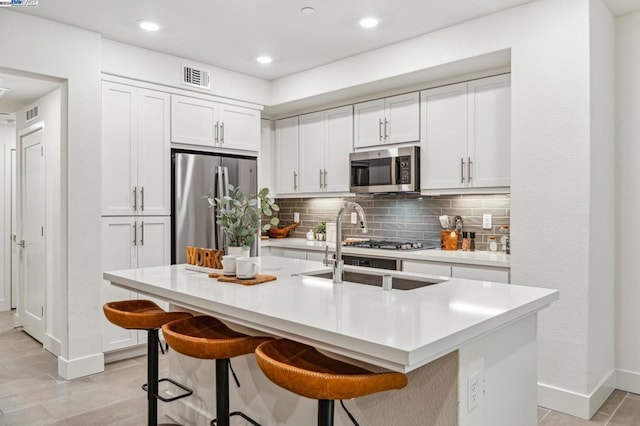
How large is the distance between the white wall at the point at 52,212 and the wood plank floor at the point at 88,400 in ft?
0.86

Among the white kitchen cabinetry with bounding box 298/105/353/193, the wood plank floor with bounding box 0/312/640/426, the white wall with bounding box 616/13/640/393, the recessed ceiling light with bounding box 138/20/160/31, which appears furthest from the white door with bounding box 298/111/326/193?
the white wall with bounding box 616/13/640/393

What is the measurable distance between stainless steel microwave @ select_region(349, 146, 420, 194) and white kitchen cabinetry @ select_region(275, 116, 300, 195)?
0.91 m

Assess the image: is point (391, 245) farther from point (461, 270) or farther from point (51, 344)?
point (51, 344)

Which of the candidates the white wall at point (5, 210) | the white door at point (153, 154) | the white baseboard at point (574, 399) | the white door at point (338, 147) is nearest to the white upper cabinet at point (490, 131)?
the white door at point (338, 147)

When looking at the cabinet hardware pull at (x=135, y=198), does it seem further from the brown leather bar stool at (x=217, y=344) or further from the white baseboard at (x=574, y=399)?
the white baseboard at (x=574, y=399)

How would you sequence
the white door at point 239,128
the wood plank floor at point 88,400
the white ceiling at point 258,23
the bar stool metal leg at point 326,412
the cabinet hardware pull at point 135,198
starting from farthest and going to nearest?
1. the white door at point 239,128
2. the cabinet hardware pull at point 135,198
3. the white ceiling at point 258,23
4. the wood plank floor at point 88,400
5. the bar stool metal leg at point 326,412

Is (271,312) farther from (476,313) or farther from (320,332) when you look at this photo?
(476,313)

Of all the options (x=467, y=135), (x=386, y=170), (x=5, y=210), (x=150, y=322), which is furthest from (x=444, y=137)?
(x=5, y=210)

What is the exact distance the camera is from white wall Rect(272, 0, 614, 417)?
2.93 metres

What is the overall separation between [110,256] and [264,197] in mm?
2126

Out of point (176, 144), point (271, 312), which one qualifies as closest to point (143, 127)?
point (176, 144)

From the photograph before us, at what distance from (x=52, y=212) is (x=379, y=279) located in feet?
9.97

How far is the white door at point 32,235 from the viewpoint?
4.44 metres

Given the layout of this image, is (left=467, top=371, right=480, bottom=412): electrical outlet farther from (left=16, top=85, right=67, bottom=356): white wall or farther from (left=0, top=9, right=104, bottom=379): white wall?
(left=16, top=85, right=67, bottom=356): white wall
